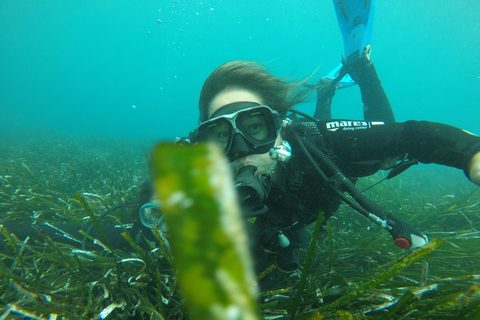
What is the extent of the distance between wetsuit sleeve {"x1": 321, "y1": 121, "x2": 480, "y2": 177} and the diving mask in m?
0.80

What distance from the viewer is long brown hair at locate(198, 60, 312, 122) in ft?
11.7

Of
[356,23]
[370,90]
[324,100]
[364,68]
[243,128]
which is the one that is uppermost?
[356,23]

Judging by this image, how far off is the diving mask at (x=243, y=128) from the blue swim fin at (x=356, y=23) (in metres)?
5.17

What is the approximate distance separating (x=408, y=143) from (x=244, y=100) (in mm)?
2100

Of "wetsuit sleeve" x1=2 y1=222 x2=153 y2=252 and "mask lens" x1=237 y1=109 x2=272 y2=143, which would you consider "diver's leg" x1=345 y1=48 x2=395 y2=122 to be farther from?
"wetsuit sleeve" x1=2 y1=222 x2=153 y2=252

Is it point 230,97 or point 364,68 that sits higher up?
point 364,68

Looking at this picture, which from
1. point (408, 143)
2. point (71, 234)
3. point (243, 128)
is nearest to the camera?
point (408, 143)

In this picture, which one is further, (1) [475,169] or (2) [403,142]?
(2) [403,142]

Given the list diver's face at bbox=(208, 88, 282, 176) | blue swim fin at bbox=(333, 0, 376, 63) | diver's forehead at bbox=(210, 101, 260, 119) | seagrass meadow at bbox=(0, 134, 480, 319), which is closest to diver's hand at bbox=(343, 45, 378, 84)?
blue swim fin at bbox=(333, 0, 376, 63)

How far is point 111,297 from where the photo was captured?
178 cm

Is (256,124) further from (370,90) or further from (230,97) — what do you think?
(370,90)

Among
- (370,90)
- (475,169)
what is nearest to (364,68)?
(370,90)

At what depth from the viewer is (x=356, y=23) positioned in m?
6.70

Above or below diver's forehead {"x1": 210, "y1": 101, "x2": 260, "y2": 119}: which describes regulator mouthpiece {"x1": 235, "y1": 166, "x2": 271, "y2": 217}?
below
